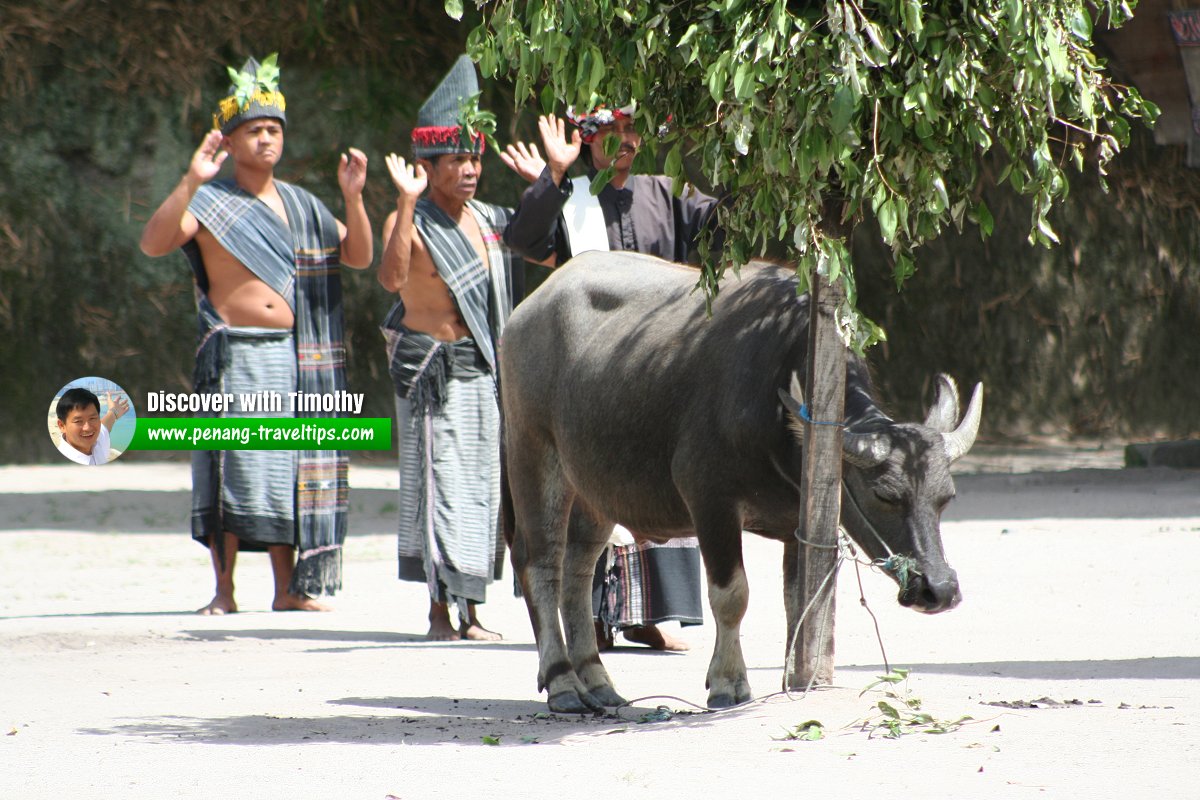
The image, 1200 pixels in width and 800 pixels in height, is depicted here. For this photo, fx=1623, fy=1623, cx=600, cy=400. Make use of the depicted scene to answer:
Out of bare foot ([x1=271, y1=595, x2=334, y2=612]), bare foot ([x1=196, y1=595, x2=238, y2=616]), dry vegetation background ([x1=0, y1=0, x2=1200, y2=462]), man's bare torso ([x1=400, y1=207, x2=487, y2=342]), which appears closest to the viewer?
man's bare torso ([x1=400, y1=207, x2=487, y2=342])

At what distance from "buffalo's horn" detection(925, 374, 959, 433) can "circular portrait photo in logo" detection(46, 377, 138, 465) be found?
6.17 m

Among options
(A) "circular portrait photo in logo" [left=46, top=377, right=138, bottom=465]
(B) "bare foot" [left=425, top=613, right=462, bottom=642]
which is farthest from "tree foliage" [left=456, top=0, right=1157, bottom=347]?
(A) "circular portrait photo in logo" [left=46, top=377, right=138, bottom=465]

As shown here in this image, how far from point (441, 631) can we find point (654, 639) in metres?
0.90

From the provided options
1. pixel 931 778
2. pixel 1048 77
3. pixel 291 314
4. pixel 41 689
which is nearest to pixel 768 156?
pixel 1048 77

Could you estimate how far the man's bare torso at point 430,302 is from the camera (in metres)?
6.79

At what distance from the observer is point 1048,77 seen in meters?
3.80

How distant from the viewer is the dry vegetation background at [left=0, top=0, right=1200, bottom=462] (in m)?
11.9

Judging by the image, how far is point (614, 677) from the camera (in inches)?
214

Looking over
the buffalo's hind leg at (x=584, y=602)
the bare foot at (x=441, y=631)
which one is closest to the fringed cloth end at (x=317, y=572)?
the bare foot at (x=441, y=631)

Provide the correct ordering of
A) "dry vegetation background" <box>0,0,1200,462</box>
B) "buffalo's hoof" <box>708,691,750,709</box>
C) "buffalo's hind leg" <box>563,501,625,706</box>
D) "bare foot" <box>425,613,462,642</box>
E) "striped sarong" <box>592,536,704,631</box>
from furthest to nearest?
"dry vegetation background" <box>0,0,1200,462</box> → "bare foot" <box>425,613,462,642</box> → "striped sarong" <box>592,536,704,631</box> → "buffalo's hind leg" <box>563,501,625,706</box> → "buffalo's hoof" <box>708,691,750,709</box>

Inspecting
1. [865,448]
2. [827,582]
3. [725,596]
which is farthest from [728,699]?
[865,448]

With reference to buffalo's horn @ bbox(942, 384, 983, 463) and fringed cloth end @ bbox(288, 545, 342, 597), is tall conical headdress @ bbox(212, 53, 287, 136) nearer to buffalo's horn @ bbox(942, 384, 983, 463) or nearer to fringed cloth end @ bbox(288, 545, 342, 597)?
fringed cloth end @ bbox(288, 545, 342, 597)

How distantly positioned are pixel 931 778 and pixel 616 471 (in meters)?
1.40

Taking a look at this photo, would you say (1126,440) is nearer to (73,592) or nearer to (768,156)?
(73,592)
